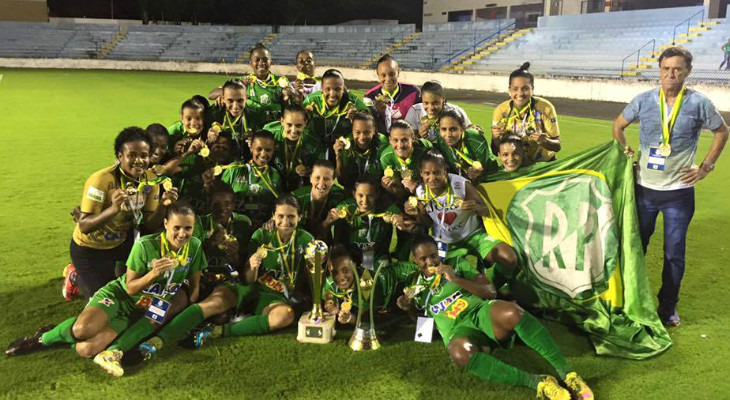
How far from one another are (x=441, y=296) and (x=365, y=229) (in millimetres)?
922

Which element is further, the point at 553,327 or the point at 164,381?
the point at 553,327

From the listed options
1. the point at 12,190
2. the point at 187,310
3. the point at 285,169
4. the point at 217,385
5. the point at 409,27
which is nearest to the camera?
the point at 217,385

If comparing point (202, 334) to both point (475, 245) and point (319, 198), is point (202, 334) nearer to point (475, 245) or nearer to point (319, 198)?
point (319, 198)

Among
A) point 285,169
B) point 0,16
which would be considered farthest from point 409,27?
point 285,169

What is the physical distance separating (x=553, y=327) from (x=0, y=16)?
52940mm

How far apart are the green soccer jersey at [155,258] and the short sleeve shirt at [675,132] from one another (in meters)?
3.34

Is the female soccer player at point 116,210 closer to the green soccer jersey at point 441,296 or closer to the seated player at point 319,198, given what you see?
the seated player at point 319,198

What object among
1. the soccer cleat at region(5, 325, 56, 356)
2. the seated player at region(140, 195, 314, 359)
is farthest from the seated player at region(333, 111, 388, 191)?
the soccer cleat at region(5, 325, 56, 356)

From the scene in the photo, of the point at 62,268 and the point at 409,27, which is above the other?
the point at 409,27

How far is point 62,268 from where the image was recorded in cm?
545

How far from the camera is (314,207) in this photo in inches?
192

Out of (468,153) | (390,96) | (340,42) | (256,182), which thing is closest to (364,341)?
(256,182)

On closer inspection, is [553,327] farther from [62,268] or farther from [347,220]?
[62,268]

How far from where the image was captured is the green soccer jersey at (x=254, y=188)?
16.6 feet
